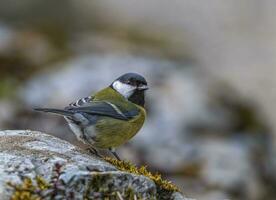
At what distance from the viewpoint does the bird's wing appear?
5.27m

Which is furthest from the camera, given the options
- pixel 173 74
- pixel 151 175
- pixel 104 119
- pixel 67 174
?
pixel 173 74

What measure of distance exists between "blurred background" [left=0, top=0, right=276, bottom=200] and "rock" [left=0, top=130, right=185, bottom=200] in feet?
12.8

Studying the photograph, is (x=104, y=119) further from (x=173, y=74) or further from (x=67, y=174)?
(x=173, y=74)

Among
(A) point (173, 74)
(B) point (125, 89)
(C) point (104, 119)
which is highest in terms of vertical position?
(B) point (125, 89)

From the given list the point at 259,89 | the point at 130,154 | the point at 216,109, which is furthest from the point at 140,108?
the point at 259,89

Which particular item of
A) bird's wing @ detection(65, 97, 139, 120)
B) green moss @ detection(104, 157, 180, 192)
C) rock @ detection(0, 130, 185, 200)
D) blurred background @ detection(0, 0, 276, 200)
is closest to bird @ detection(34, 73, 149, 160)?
bird's wing @ detection(65, 97, 139, 120)

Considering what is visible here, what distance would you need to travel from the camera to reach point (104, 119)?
17.6ft

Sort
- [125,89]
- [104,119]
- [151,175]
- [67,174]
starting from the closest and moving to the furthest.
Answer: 1. [67,174]
2. [151,175]
3. [104,119]
4. [125,89]

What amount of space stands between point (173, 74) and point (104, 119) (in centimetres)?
552

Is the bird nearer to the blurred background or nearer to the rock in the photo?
the rock

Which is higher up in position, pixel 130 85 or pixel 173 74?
pixel 130 85

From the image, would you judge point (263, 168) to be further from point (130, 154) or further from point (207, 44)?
point (207, 44)

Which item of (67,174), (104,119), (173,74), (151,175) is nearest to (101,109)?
(104,119)

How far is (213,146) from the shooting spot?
8.80m
